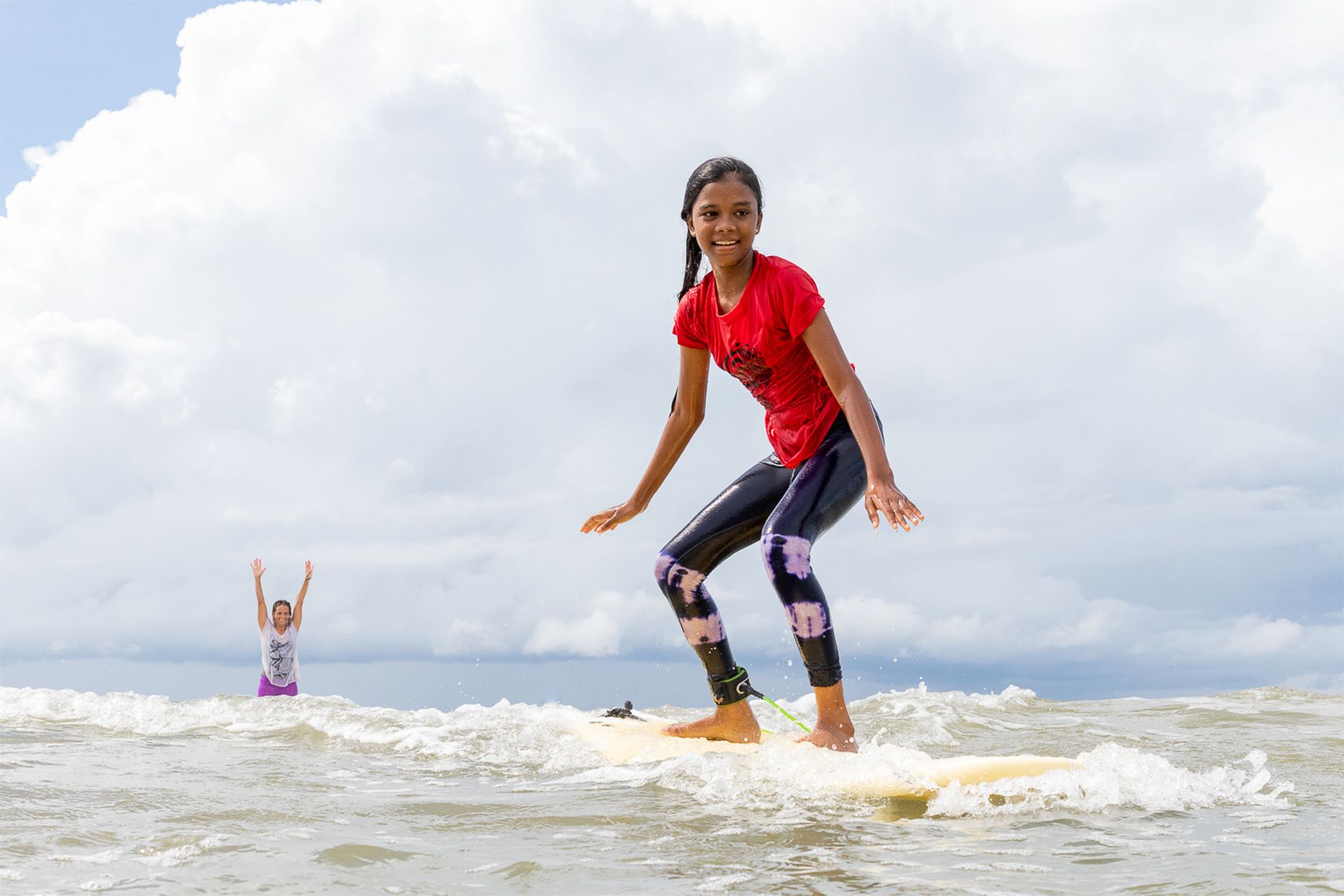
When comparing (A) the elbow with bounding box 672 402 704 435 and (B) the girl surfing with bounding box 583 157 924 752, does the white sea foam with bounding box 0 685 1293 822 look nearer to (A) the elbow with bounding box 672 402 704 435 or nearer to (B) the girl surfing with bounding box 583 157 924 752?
(B) the girl surfing with bounding box 583 157 924 752

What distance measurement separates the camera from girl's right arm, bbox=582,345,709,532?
542cm

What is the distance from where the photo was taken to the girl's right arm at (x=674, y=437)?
A: 17.8ft

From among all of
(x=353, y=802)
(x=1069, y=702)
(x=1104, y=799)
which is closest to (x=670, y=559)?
(x=353, y=802)

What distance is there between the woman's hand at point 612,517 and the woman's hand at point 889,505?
1721 mm

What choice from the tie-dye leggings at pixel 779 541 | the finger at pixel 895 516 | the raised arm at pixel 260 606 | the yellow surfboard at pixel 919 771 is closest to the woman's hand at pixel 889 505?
the finger at pixel 895 516

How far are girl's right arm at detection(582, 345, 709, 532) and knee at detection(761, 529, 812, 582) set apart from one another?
105 centimetres

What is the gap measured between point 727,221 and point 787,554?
1.55 meters

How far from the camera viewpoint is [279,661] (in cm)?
1204

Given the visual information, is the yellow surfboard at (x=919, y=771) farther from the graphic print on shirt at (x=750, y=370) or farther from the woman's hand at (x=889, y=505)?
the graphic print on shirt at (x=750, y=370)

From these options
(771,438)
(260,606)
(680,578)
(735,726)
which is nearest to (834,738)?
(735,726)

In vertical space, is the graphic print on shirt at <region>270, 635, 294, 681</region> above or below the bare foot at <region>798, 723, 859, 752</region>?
above

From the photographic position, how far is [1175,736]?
7.51 metres

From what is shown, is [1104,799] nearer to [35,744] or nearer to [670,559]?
[670,559]

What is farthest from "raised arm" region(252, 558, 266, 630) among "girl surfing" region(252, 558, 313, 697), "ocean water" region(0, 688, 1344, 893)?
"ocean water" region(0, 688, 1344, 893)
